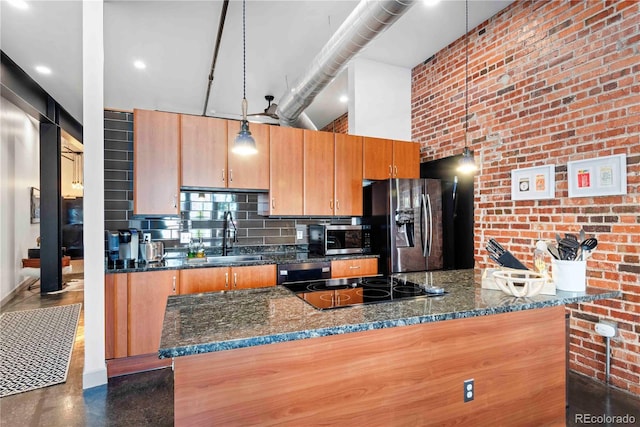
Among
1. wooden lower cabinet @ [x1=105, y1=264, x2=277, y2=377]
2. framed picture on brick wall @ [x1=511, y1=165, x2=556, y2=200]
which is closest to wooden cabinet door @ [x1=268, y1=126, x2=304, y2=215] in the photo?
wooden lower cabinet @ [x1=105, y1=264, x2=277, y2=377]

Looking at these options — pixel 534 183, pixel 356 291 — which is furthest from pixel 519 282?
pixel 534 183

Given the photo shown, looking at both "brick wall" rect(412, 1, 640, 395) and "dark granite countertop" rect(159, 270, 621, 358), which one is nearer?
"dark granite countertop" rect(159, 270, 621, 358)

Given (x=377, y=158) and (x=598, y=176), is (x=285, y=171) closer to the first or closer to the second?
(x=377, y=158)

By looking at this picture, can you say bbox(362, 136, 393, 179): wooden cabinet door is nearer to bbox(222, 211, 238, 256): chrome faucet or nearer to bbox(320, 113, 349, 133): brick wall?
bbox(222, 211, 238, 256): chrome faucet

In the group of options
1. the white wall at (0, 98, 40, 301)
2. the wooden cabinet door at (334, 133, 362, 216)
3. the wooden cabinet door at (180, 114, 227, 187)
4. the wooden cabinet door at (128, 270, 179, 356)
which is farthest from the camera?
the white wall at (0, 98, 40, 301)

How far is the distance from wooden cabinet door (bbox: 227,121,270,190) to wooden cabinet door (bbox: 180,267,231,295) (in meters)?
0.92

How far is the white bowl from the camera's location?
1.67 m

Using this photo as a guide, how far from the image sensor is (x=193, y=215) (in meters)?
3.72

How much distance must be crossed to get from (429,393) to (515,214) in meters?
2.36

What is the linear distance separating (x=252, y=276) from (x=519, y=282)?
2.30 m

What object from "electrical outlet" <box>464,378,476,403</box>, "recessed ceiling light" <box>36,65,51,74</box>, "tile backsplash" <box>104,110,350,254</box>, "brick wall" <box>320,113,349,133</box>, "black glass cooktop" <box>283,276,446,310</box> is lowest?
"electrical outlet" <box>464,378,476,403</box>

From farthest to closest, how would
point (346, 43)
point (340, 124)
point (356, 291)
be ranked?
point (340, 124) → point (346, 43) → point (356, 291)

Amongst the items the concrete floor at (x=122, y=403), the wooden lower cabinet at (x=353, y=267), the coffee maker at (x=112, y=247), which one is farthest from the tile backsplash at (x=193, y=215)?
the concrete floor at (x=122, y=403)

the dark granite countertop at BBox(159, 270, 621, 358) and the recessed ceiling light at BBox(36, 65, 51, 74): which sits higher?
the recessed ceiling light at BBox(36, 65, 51, 74)
